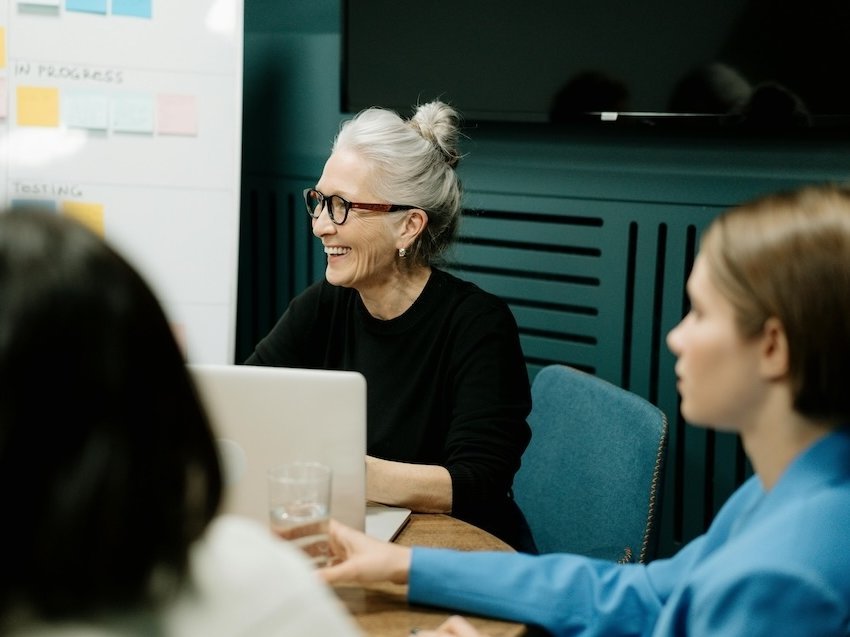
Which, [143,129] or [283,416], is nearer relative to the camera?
[283,416]

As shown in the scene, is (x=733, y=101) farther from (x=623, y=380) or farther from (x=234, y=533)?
(x=234, y=533)

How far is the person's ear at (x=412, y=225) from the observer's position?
2043mm

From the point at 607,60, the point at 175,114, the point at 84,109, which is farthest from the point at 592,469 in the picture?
the point at 84,109

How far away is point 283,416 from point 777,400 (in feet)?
1.94

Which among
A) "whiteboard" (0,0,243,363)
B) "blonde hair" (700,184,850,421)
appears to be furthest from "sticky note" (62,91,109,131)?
"blonde hair" (700,184,850,421)

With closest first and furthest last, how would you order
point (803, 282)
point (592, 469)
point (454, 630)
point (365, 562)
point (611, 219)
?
1. point (803, 282)
2. point (454, 630)
3. point (365, 562)
4. point (592, 469)
5. point (611, 219)

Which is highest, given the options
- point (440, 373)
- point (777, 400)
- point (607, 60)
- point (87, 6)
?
point (87, 6)

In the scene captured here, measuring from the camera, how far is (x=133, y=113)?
108 inches

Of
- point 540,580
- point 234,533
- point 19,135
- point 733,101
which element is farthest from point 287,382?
point 19,135

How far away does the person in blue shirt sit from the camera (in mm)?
902

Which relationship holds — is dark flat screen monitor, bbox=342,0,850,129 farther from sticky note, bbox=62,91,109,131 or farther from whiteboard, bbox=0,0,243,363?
sticky note, bbox=62,91,109,131

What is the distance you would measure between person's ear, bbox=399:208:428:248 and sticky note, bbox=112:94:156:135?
41.6 inches

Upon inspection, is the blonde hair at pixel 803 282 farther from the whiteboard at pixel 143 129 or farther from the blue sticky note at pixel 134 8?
the blue sticky note at pixel 134 8

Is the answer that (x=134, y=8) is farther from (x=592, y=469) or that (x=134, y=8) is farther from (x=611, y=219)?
(x=592, y=469)
